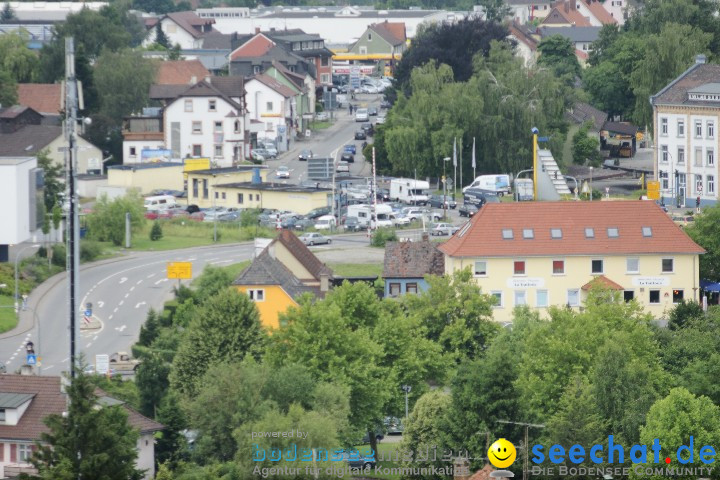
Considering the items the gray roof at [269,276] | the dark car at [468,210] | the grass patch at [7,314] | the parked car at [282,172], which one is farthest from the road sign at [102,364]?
the parked car at [282,172]

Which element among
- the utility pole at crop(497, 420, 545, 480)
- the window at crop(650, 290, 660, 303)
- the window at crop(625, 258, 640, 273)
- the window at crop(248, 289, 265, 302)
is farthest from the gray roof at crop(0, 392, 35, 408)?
the window at crop(650, 290, 660, 303)

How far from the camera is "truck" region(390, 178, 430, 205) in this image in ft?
365

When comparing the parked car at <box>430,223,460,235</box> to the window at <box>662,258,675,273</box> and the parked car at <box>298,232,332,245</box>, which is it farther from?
the window at <box>662,258,675,273</box>

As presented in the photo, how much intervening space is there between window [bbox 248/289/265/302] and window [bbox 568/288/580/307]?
1342 centimetres

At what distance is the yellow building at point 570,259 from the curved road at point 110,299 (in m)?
13.1

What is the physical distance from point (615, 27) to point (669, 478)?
103m

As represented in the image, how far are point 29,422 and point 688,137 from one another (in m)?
59.7

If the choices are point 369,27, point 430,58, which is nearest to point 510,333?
point 430,58

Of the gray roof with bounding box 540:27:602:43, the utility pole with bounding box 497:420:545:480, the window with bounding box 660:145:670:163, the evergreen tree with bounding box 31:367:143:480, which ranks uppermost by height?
the gray roof with bounding box 540:27:602:43

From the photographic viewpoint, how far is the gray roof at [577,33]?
191250 mm

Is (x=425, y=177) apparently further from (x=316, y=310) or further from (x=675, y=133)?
(x=316, y=310)

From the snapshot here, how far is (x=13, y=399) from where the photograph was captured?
57938 millimetres

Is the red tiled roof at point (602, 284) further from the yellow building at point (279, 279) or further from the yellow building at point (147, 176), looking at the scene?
the yellow building at point (147, 176)

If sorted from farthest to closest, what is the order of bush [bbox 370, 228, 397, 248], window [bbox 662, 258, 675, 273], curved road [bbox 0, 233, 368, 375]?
bush [bbox 370, 228, 397, 248], window [bbox 662, 258, 675, 273], curved road [bbox 0, 233, 368, 375]
